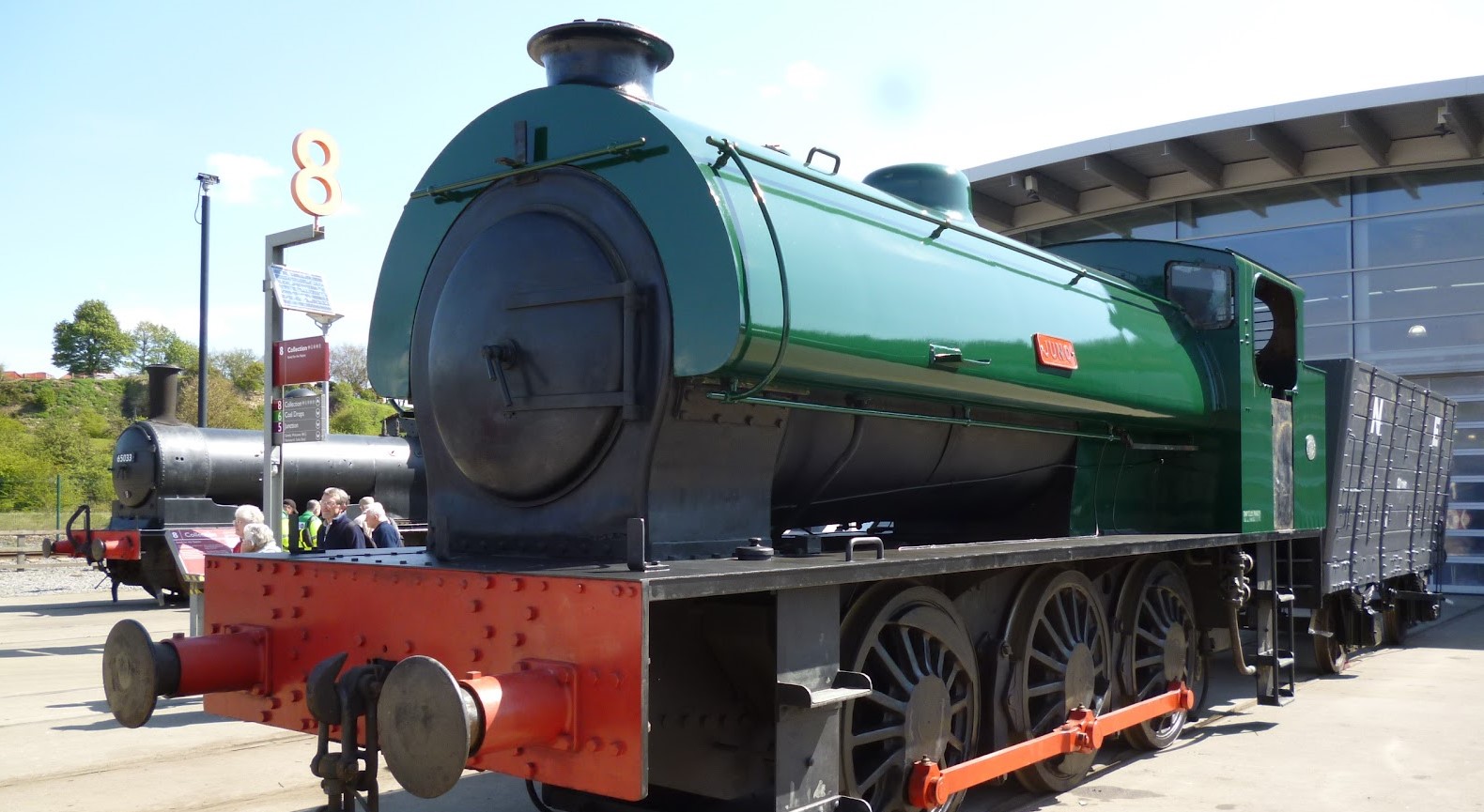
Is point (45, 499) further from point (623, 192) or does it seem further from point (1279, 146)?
point (623, 192)

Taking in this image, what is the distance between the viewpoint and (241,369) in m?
69.1

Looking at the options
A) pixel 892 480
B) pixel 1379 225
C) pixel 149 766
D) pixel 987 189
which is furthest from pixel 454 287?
pixel 1379 225

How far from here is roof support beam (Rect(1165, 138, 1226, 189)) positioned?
16.0 meters

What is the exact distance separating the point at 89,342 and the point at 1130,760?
8087 cm

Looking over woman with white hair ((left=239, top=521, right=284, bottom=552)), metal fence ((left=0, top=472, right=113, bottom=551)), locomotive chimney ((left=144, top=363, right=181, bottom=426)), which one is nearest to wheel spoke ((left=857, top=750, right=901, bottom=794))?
woman with white hair ((left=239, top=521, right=284, bottom=552))

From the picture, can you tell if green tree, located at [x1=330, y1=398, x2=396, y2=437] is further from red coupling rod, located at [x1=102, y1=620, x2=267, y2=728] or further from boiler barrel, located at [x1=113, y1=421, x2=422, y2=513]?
red coupling rod, located at [x1=102, y1=620, x2=267, y2=728]

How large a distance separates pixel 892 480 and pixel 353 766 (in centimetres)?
271

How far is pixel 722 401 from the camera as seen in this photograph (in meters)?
3.83

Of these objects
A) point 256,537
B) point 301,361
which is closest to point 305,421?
point 301,361

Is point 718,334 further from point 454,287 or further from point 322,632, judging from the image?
point 322,632

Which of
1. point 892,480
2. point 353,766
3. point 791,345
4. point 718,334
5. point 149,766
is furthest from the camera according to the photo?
point 149,766

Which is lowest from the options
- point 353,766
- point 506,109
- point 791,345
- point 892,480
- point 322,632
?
point 353,766

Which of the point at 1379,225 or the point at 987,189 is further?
the point at 987,189

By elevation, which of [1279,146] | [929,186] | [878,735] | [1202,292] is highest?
[1279,146]
